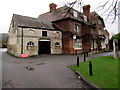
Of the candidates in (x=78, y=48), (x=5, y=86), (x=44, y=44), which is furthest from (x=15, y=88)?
(x=78, y=48)

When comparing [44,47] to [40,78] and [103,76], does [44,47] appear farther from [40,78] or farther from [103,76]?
[103,76]

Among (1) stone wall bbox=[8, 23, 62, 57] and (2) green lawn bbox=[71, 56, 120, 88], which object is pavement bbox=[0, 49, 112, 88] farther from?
(1) stone wall bbox=[8, 23, 62, 57]

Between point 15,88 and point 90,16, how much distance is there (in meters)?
27.7

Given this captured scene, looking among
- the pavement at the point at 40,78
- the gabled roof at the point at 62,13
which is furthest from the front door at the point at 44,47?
the pavement at the point at 40,78

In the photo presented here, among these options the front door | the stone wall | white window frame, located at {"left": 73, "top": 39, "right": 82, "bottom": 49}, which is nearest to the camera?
the stone wall

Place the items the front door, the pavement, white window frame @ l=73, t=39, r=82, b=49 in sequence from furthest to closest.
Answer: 1. white window frame @ l=73, t=39, r=82, b=49
2. the front door
3. the pavement

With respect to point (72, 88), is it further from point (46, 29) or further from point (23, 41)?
point (46, 29)

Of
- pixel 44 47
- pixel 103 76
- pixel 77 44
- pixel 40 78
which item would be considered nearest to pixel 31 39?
pixel 44 47

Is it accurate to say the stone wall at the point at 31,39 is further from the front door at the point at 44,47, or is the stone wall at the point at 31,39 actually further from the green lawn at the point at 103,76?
the green lawn at the point at 103,76

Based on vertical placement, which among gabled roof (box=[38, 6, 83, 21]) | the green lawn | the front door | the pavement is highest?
gabled roof (box=[38, 6, 83, 21])

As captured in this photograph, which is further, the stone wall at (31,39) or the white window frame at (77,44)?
the white window frame at (77,44)

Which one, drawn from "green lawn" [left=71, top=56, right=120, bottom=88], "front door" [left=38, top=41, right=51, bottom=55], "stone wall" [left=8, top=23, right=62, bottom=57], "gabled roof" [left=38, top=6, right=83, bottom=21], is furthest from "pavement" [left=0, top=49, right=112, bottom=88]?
"front door" [left=38, top=41, right=51, bottom=55]

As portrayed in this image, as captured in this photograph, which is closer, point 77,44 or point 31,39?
point 31,39

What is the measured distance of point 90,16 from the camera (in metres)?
28.2
